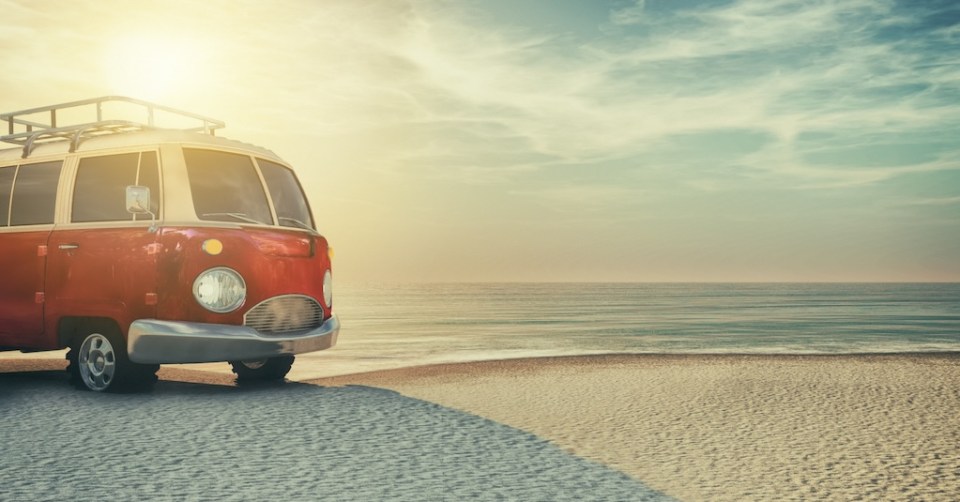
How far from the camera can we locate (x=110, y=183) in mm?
9797

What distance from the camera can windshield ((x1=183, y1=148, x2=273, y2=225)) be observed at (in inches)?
376

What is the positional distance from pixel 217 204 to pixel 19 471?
4.21 meters

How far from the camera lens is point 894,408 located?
9867 mm

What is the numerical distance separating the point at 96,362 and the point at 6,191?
2.95 m

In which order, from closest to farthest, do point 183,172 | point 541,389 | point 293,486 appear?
point 293,486, point 183,172, point 541,389

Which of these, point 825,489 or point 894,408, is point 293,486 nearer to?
point 825,489

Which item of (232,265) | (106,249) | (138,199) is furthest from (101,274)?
(232,265)

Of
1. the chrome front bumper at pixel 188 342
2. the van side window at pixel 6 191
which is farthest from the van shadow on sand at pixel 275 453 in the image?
the van side window at pixel 6 191

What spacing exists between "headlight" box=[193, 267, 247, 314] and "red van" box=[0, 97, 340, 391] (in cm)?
Result: 1

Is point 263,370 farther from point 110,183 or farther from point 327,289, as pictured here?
point 110,183

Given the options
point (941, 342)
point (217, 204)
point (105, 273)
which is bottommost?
point (941, 342)

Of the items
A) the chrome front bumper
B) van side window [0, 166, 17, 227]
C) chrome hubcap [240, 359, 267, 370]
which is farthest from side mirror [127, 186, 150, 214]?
chrome hubcap [240, 359, 267, 370]

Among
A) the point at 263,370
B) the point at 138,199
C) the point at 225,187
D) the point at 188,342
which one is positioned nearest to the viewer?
the point at 138,199

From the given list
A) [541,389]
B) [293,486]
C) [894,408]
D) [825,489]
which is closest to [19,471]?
[293,486]
